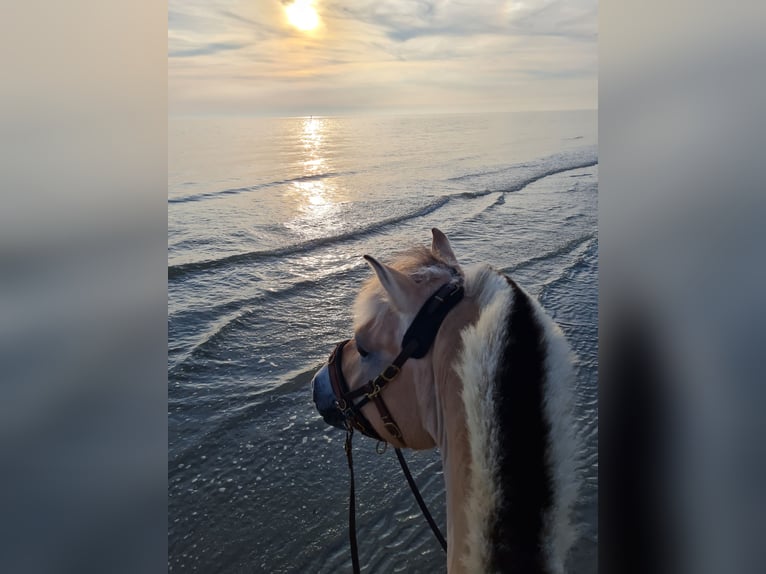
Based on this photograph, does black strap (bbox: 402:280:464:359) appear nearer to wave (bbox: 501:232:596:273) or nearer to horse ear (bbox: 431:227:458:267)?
horse ear (bbox: 431:227:458:267)

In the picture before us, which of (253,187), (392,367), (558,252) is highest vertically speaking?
(253,187)

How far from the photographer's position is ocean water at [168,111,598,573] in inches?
57.0

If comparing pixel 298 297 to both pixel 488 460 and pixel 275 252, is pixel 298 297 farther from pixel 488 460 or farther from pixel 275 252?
pixel 488 460

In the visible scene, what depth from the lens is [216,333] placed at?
1.75 m

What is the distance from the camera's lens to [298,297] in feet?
5.98

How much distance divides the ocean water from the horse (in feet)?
2.02

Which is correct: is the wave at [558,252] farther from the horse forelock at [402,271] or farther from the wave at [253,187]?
the horse forelock at [402,271]

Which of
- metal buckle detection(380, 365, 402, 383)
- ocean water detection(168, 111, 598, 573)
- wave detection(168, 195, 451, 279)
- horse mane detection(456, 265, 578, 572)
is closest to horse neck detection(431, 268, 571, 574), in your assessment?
horse mane detection(456, 265, 578, 572)

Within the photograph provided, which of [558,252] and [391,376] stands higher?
[558,252]

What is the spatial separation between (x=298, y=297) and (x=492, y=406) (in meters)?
1.13

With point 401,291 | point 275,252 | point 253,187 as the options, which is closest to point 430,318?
point 401,291
